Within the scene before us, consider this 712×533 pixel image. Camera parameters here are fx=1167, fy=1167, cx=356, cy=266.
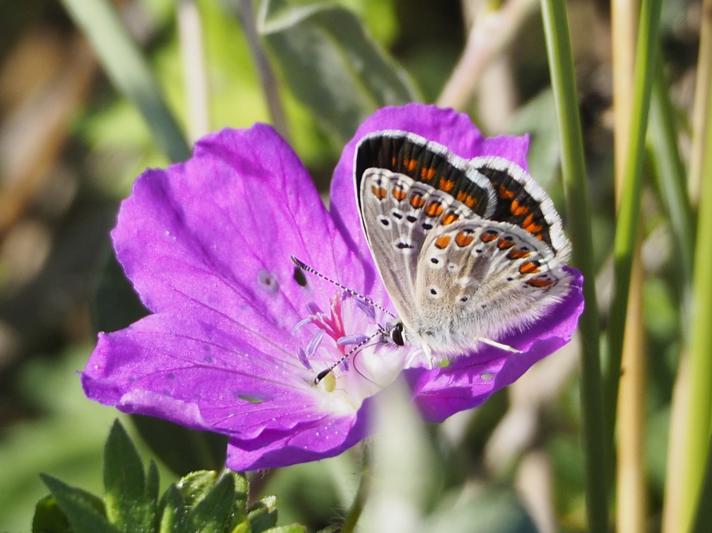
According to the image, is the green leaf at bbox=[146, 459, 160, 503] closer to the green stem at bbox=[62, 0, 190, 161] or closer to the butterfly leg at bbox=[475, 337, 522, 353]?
the butterfly leg at bbox=[475, 337, 522, 353]

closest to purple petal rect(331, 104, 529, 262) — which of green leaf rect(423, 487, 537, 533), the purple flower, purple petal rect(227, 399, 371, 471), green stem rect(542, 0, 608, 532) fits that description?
the purple flower

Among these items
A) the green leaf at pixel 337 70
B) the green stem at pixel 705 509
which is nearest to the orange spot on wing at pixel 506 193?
the green stem at pixel 705 509

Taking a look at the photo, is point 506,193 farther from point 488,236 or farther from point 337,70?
point 337,70

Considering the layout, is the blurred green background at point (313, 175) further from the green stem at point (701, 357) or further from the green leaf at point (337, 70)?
the green stem at point (701, 357)

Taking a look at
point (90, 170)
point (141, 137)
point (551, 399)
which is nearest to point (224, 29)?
point (141, 137)

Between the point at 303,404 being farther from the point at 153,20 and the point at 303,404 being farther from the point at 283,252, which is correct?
the point at 153,20

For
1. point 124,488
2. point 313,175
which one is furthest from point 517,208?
point 313,175

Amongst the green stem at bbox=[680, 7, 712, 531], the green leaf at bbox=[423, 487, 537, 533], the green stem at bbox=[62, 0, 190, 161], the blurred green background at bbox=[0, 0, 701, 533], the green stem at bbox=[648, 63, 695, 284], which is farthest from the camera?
the blurred green background at bbox=[0, 0, 701, 533]
